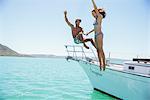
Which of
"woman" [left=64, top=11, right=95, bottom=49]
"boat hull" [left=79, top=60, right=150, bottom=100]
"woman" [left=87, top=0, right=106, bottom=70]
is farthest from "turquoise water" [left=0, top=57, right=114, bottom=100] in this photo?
"woman" [left=87, top=0, right=106, bottom=70]

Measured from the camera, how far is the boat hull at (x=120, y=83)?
21.3 ft

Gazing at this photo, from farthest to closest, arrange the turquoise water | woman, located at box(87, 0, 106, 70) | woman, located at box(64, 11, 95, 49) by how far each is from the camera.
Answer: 1. the turquoise water
2. woman, located at box(64, 11, 95, 49)
3. woman, located at box(87, 0, 106, 70)

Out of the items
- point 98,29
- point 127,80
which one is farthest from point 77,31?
point 127,80

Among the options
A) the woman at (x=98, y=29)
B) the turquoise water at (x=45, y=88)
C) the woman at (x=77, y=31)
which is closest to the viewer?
the woman at (x=98, y=29)

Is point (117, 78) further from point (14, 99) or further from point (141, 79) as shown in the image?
point (14, 99)

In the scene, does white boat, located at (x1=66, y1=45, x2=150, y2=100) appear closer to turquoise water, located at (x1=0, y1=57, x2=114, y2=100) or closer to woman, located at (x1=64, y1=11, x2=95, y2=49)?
turquoise water, located at (x1=0, y1=57, x2=114, y2=100)

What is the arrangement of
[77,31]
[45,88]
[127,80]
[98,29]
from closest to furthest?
[98,29] < [77,31] < [127,80] < [45,88]

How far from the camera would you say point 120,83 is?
7441 mm

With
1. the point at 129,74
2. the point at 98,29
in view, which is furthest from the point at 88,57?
the point at 98,29

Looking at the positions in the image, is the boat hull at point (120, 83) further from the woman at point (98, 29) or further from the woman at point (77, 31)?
the woman at point (77, 31)

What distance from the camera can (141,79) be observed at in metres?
6.43

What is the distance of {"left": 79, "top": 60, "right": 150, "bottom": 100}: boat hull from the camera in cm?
649

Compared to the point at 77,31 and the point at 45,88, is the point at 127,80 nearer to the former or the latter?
the point at 77,31

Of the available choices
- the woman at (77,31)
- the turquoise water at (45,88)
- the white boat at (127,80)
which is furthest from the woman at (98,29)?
the turquoise water at (45,88)
